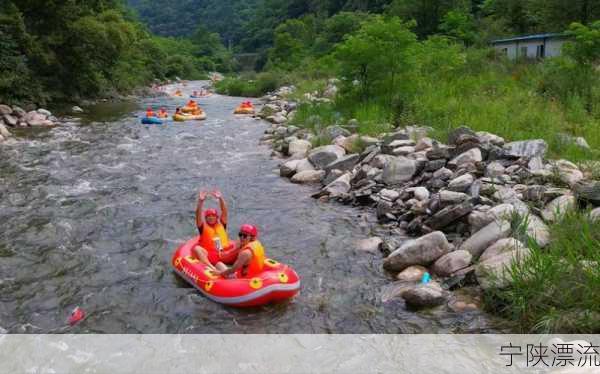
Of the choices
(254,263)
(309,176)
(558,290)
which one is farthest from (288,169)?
(558,290)

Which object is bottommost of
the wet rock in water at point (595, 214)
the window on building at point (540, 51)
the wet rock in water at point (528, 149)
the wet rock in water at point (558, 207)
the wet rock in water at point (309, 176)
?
the wet rock in water at point (309, 176)

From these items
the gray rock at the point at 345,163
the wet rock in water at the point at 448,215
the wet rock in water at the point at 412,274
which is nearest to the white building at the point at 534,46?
the gray rock at the point at 345,163

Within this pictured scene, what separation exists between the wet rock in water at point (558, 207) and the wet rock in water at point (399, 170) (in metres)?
2.84

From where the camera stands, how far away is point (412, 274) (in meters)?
5.87

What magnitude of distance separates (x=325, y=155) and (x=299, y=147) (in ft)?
5.94

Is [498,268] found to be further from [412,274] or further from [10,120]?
[10,120]

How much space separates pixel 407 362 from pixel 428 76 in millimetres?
12120

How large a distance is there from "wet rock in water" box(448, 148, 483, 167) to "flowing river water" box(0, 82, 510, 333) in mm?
1786

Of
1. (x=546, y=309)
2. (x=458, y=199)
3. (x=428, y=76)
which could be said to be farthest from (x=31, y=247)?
(x=428, y=76)

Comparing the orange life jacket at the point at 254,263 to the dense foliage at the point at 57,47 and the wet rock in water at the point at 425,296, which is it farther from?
the dense foliage at the point at 57,47

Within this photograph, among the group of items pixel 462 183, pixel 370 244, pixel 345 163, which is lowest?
pixel 370 244

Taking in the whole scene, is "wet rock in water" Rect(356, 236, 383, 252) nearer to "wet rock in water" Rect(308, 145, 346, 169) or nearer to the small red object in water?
the small red object in water

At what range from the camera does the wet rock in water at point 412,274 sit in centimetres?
581

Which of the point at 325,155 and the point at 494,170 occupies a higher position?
the point at 494,170
